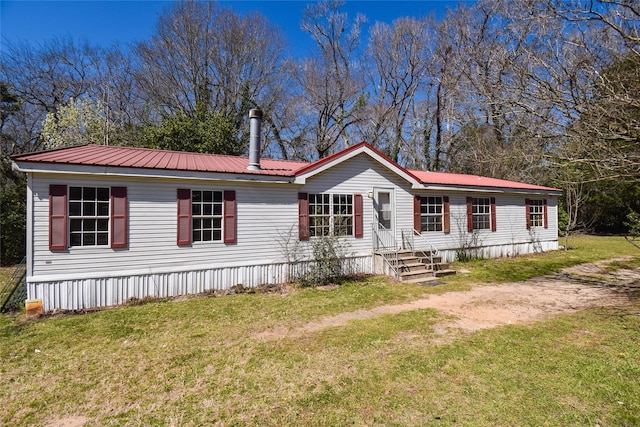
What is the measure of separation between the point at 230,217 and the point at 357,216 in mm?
4277

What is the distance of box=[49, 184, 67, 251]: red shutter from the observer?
684 cm

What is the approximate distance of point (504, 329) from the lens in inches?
225

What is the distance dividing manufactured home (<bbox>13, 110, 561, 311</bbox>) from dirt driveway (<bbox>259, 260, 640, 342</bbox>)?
2468mm

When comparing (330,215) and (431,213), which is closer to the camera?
(330,215)

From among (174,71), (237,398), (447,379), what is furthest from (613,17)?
(174,71)

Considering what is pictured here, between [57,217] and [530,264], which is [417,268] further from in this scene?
[57,217]

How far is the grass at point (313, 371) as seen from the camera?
3.35m

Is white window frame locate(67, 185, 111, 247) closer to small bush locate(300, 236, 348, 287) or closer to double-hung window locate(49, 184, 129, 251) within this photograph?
double-hung window locate(49, 184, 129, 251)

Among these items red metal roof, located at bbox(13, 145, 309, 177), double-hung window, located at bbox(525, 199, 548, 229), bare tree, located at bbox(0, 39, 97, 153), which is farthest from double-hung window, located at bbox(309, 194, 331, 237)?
bare tree, located at bbox(0, 39, 97, 153)

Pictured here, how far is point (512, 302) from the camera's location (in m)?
7.46

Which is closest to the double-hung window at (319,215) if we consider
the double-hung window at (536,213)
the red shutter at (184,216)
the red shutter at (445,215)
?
the red shutter at (184,216)

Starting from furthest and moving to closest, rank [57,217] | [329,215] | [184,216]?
[329,215]
[184,216]
[57,217]

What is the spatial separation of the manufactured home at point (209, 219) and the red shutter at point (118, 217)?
0.08ft

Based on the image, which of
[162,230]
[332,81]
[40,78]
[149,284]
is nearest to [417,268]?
[162,230]
